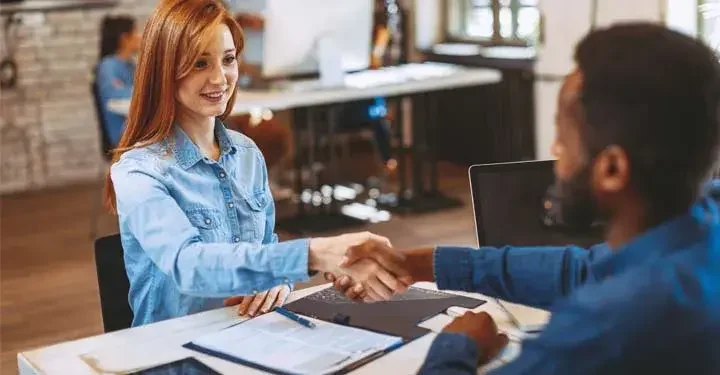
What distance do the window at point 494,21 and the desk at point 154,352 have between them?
476 cm

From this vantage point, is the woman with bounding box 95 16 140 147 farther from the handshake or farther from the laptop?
the handshake

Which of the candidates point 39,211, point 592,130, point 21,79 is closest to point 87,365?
point 592,130

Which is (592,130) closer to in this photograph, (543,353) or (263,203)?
(543,353)

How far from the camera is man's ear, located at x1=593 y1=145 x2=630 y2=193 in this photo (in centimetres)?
107

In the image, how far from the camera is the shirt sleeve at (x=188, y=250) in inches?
65.6

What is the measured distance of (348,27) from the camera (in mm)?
4859

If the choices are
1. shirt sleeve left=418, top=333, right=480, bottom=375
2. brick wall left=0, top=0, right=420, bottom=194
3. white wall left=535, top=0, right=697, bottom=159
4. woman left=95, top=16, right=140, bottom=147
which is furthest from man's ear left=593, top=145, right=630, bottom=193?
brick wall left=0, top=0, right=420, bottom=194

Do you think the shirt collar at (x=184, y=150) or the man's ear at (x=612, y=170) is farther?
the shirt collar at (x=184, y=150)

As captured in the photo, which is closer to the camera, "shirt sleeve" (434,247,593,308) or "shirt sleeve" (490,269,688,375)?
"shirt sleeve" (490,269,688,375)

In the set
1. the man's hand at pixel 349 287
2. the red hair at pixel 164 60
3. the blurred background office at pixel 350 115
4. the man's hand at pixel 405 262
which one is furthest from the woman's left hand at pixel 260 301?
the blurred background office at pixel 350 115

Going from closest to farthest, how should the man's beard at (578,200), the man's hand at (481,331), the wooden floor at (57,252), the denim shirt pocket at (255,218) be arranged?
the man's beard at (578,200), the man's hand at (481,331), the denim shirt pocket at (255,218), the wooden floor at (57,252)

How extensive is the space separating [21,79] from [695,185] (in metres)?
6.08

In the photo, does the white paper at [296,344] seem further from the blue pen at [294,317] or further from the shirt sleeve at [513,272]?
the shirt sleeve at [513,272]

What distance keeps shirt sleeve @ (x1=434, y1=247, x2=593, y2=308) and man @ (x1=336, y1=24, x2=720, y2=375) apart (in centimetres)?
44
